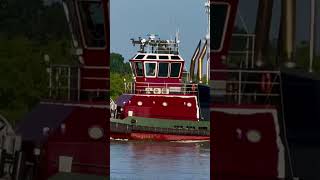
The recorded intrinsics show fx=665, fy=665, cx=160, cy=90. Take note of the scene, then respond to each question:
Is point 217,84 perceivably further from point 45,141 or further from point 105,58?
point 45,141

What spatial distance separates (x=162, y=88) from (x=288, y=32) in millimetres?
22517

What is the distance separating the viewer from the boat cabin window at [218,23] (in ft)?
18.8

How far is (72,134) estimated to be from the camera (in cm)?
581

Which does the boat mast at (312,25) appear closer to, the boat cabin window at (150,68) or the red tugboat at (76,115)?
the red tugboat at (76,115)

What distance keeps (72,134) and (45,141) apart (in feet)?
0.81

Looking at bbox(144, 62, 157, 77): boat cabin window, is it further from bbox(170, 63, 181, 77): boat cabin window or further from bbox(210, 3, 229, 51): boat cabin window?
bbox(210, 3, 229, 51): boat cabin window

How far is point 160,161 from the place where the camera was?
18.4 m

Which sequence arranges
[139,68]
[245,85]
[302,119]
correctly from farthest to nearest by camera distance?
1. [139,68]
2. [245,85]
3. [302,119]

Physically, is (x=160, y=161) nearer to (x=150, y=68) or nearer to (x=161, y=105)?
(x=161, y=105)

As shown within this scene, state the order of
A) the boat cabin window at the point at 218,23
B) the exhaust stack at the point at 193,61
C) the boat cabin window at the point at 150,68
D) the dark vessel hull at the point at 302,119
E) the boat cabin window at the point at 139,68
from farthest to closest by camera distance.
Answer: the exhaust stack at the point at 193,61
the boat cabin window at the point at 139,68
the boat cabin window at the point at 150,68
the boat cabin window at the point at 218,23
the dark vessel hull at the point at 302,119

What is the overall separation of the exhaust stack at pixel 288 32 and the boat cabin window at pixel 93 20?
1545 mm

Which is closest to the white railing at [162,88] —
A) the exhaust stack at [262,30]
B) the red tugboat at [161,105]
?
the red tugboat at [161,105]

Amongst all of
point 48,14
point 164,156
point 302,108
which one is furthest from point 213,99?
point 164,156

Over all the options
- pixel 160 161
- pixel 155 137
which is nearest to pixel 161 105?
pixel 155 137
